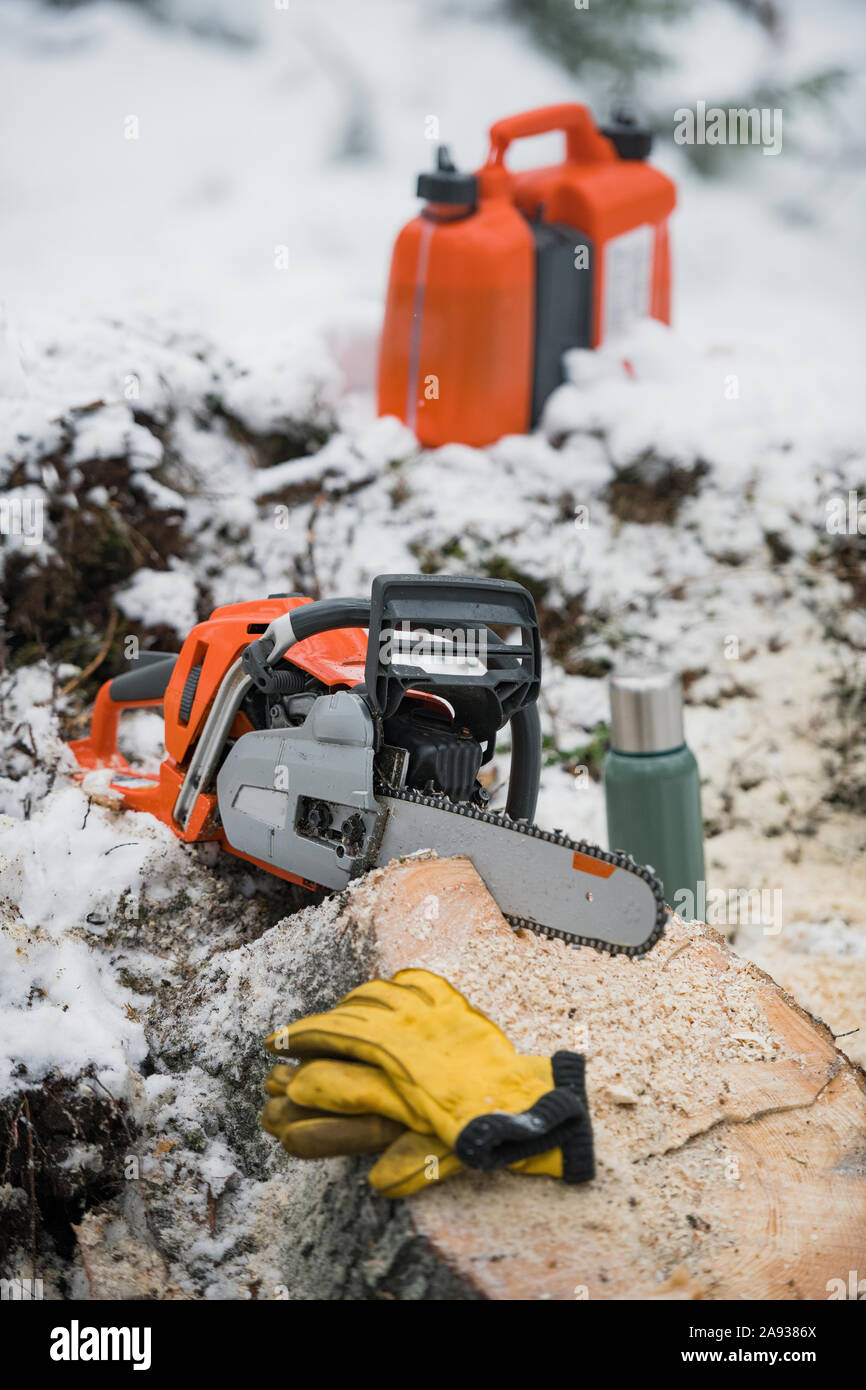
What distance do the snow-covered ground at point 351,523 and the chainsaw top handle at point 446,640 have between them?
30.8 inches

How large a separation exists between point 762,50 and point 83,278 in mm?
5696

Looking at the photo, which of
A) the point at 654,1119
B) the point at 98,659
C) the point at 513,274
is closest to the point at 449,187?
the point at 513,274

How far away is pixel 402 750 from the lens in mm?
2270

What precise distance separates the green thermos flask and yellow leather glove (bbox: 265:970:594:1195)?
125 cm

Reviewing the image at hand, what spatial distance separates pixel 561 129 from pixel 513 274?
836mm

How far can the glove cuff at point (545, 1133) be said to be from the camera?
1691 millimetres

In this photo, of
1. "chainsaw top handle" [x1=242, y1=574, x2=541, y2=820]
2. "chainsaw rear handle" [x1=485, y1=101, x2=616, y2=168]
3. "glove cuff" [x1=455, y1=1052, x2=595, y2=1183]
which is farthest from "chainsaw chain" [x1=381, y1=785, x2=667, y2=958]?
"chainsaw rear handle" [x1=485, y1=101, x2=616, y2=168]

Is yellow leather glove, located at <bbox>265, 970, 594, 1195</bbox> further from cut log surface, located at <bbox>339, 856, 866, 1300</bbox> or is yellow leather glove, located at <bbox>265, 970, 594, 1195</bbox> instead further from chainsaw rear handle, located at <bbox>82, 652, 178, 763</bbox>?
chainsaw rear handle, located at <bbox>82, 652, 178, 763</bbox>

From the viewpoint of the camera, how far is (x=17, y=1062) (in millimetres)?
2156

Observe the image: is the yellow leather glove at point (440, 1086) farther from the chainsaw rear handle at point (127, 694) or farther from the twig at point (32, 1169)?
the chainsaw rear handle at point (127, 694)

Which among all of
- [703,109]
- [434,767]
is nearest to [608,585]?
[434,767]

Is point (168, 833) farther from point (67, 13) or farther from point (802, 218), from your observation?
point (802, 218)

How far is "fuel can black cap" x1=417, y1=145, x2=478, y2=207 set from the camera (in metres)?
4.62

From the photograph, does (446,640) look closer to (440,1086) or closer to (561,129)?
(440,1086)
